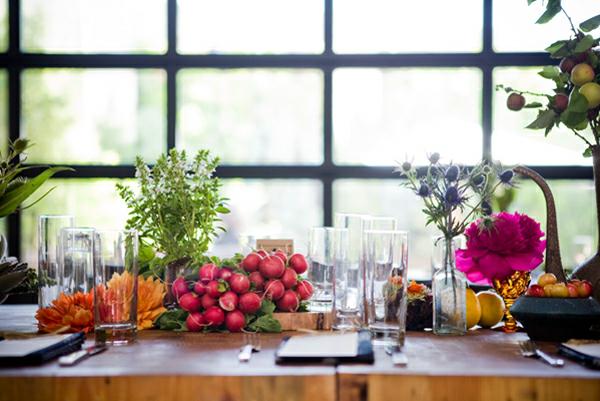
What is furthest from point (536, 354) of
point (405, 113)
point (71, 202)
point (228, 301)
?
point (71, 202)

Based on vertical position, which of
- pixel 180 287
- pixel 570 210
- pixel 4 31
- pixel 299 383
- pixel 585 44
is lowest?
pixel 299 383

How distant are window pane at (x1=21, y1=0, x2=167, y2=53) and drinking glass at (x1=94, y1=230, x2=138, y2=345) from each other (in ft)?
6.30

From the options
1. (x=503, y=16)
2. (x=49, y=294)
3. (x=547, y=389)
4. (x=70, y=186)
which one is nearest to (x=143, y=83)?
(x=70, y=186)

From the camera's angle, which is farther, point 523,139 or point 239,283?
point 523,139

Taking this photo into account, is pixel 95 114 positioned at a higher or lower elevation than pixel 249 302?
higher

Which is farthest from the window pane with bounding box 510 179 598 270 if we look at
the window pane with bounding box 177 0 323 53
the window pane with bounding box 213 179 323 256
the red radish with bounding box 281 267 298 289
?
the red radish with bounding box 281 267 298 289

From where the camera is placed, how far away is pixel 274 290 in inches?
71.6

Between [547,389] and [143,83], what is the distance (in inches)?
97.4

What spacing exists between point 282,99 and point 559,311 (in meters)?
1.96

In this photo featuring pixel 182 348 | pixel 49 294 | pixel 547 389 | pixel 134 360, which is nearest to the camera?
pixel 547 389

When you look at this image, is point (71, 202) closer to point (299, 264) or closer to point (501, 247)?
point (299, 264)

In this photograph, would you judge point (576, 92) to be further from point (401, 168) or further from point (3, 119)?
point (3, 119)

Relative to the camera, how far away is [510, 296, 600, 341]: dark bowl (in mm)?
1679

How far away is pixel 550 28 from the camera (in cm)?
337
